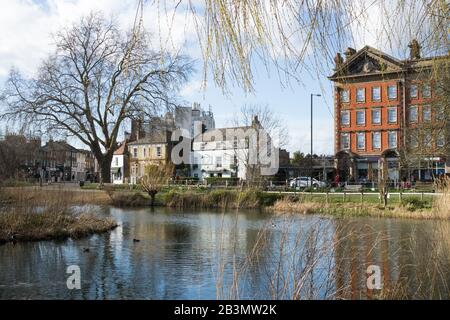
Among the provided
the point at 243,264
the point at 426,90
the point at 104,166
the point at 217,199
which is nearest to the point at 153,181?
the point at 217,199

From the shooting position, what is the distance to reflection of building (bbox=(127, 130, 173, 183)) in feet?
226

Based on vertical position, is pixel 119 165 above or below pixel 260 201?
above

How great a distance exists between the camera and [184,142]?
2808 inches

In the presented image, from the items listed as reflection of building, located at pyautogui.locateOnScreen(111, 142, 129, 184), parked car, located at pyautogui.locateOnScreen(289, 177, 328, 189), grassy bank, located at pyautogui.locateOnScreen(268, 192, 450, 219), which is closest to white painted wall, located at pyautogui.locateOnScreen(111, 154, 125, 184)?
reflection of building, located at pyautogui.locateOnScreen(111, 142, 129, 184)

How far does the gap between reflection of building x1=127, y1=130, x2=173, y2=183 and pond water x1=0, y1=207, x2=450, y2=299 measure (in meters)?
49.8

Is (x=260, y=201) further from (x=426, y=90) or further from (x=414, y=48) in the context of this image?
(x=414, y=48)

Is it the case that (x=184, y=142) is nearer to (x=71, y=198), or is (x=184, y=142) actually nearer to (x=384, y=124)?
(x=384, y=124)

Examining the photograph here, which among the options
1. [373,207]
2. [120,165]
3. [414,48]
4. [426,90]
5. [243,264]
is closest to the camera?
[414,48]

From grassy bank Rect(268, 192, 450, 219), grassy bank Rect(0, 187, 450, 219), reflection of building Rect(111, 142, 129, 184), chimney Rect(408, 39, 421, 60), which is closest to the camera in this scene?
chimney Rect(408, 39, 421, 60)

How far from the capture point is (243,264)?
8203 mm

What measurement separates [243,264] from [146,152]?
64.5m

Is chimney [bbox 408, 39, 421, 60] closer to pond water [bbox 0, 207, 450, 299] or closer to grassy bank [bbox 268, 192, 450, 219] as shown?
pond water [bbox 0, 207, 450, 299]

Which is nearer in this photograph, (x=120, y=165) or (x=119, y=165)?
(x=120, y=165)

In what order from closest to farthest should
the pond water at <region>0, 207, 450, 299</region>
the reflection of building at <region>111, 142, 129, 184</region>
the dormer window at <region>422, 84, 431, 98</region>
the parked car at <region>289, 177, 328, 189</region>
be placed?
the pond water at <region>0, 207, 450, 299</region> → the dormer window at <region>422, 84, 431, 98</region> → the parked car at <region>289, 177, 328, 189</region> → the reflection of building at <region>111, 142, 129, 184</region>
